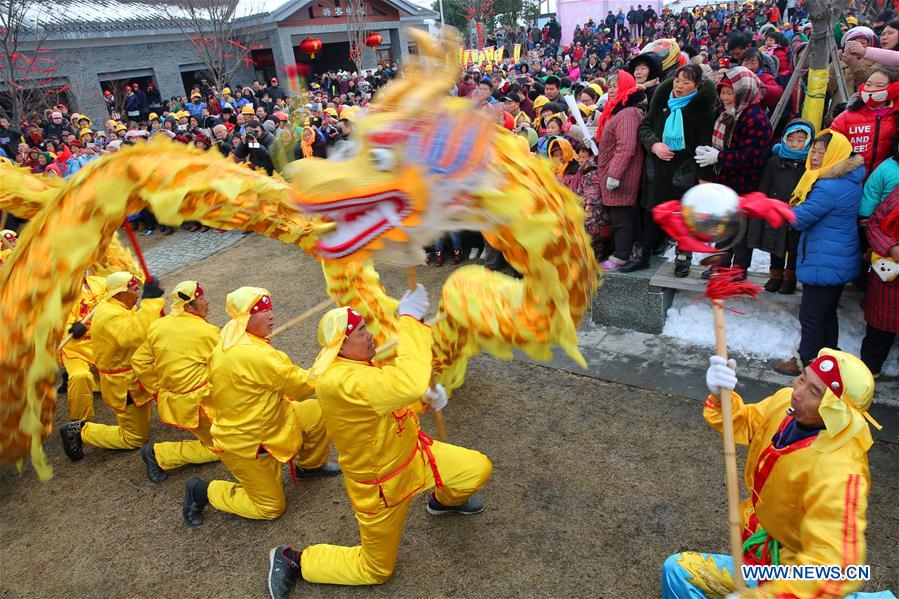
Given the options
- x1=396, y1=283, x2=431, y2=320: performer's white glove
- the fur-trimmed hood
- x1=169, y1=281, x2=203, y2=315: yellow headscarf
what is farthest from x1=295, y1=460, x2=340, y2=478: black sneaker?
the fur-trimmed hood

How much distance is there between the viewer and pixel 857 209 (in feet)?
13.2

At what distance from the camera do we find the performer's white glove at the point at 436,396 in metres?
3.04

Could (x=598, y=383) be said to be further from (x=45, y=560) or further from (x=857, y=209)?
(x=45, y=560)

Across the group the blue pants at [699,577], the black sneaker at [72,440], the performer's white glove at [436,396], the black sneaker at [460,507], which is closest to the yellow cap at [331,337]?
the performer's white glove at [436,396]

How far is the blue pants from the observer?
2410 mm

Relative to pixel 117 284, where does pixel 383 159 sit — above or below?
above

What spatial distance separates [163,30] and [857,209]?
22625 millimetres

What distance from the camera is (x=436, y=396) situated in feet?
10.1

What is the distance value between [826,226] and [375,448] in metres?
3.33

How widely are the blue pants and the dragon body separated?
113cm

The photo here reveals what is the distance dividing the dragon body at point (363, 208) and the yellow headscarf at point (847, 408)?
91 centimetres

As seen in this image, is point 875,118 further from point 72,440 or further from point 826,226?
point 72,440

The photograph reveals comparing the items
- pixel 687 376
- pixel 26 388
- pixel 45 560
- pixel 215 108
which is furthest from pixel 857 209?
pixel 215 108

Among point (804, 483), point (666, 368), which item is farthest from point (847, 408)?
point (666, 368)
